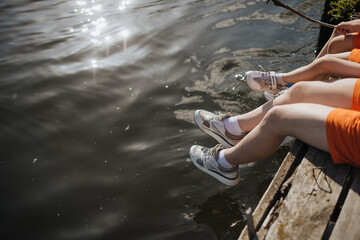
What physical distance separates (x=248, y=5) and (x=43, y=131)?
5763 millimetres

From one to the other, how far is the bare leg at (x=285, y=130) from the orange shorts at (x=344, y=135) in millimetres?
59

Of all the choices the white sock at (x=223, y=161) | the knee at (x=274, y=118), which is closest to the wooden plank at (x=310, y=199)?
the knee at (x=274, y=118)

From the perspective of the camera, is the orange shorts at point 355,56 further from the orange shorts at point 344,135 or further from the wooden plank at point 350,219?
the wooden plank at point 350,219

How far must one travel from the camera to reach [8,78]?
219 inches

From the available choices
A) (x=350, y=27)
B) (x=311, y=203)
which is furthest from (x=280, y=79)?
(x=311, y=203)

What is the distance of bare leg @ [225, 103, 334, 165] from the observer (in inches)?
91.9

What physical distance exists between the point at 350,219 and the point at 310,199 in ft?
0.83

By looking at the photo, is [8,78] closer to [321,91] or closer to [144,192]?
[144,192]

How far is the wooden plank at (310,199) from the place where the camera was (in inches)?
75.1

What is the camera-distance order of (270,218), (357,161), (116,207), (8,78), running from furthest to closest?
(8,78), (116,207), (357,161), (270,218)

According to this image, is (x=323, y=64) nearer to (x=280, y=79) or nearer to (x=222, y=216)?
(x=280, y=79)

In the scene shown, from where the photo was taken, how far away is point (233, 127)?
3404mm

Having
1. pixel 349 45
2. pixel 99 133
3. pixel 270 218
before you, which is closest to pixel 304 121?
pixel 270 218

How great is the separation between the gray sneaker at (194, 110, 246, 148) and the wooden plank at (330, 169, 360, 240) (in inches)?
56.8
